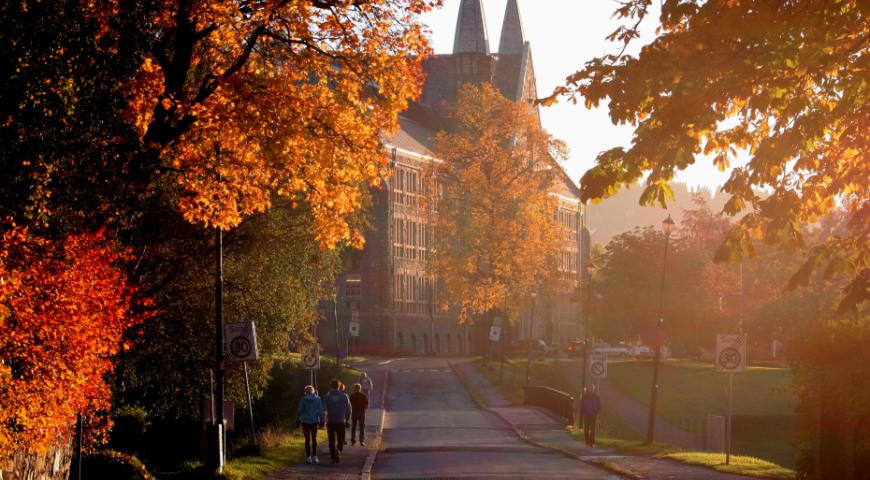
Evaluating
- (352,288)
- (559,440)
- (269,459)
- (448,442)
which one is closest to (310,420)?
(269,459)

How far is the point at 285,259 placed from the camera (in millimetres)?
37594

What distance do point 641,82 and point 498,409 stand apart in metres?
47.7

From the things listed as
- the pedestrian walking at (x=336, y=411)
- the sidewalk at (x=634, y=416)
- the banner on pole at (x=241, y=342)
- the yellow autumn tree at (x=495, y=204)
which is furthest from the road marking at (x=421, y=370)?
the banner on pole at (x=241, y=342)

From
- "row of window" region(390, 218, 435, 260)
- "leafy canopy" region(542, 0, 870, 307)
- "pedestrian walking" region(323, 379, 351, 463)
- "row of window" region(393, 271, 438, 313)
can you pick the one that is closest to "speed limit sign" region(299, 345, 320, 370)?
"pedestrian walking" region(323, 379, 351, 463)

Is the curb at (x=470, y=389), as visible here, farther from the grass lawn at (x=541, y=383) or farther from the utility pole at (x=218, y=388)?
the utility pole at (x=218, y=388)

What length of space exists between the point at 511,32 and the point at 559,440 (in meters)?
99.7

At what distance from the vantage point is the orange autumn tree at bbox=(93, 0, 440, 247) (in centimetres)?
2080

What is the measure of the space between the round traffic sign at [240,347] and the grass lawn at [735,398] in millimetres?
29668

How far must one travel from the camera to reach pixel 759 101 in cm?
1459

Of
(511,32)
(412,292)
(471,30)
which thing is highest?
(511,32)

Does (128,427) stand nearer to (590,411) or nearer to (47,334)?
(590,411)

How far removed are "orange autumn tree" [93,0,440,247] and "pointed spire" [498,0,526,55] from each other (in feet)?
382

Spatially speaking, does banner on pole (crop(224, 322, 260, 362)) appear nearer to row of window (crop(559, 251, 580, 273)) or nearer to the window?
the window

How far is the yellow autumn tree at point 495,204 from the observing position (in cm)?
7362
